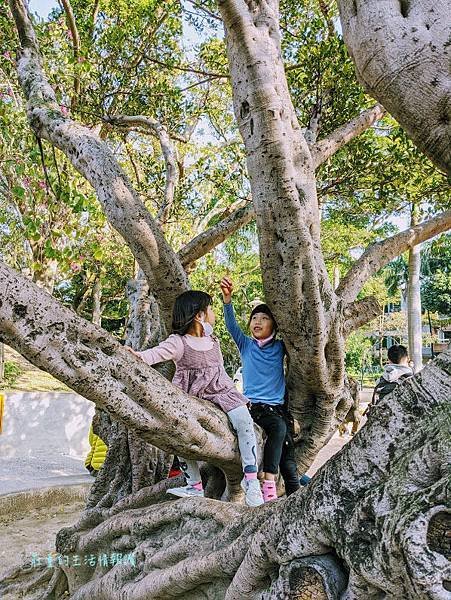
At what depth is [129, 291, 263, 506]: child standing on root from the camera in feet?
9.87

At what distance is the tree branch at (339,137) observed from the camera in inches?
150

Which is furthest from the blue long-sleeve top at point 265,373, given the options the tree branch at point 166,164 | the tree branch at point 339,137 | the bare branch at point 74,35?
the bare branch at point 74,35

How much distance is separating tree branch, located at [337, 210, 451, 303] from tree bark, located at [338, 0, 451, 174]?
5.78ft

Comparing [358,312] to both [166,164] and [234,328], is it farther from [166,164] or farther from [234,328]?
[166,164]

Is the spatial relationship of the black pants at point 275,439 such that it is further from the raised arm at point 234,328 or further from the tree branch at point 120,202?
the tree branch at point 120,202

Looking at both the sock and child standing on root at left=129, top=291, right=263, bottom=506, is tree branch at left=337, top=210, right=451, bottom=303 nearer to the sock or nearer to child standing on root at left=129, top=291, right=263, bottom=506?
child standing on root at left=129, top=291, right=263, bottom=506

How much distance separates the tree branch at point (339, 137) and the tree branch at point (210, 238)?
2.14 ft

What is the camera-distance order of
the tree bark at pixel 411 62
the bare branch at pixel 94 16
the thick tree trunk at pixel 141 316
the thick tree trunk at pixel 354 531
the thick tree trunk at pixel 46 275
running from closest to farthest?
1. the thick tree trunk at pixel 354 531
2. the tree bark at pixel 411 62
3. the thick tree trunk at pixel 141 316
4. the bare branch at pixel 94 16
5. the thick tree trunk at pixel 46 275

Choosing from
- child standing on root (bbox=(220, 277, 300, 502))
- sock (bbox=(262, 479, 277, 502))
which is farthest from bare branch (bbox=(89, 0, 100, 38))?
sock (bbox=(262, 479, 277, 502))

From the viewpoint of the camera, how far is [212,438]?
2789 mm

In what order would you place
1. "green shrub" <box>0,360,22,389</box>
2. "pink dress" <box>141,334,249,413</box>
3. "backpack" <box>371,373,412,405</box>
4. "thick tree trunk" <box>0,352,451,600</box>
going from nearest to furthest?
1. "thick tree trunk" <box>0,352,451,600</box>
2. "pink dress" <box>141,334,249,413</box>
3. "backpack" <box>371,373,412,405</box>
4. "green shrub" <box>0,360,22,389</box>

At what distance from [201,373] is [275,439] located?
1.89 feet

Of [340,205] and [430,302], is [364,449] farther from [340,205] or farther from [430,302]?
[430,302]

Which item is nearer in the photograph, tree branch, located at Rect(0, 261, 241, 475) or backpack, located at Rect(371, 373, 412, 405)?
tree branch, located at Rect(0, 261, 241, 475)
